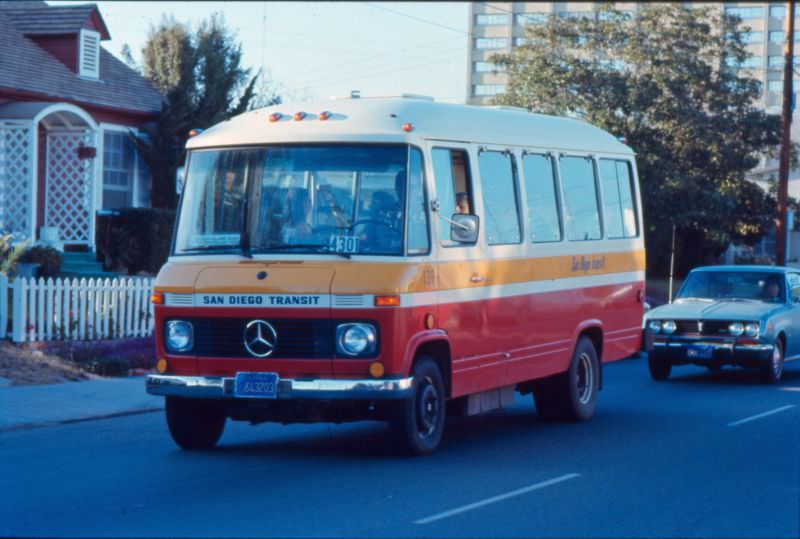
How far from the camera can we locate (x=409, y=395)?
10422mm

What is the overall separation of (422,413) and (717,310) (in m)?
9.02

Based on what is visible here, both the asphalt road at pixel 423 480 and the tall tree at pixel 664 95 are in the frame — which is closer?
the asphalt road at pixel 423 480

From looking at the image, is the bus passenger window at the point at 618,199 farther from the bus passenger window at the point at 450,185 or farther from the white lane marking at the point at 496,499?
the white lane marking at the point at 496,499

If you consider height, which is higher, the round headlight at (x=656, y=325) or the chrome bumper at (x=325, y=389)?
the chrome bumper at (x=325, y=389)

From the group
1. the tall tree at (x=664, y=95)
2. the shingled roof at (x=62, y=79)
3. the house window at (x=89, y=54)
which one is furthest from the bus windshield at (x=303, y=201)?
the tall tree at (x=664, y=95)

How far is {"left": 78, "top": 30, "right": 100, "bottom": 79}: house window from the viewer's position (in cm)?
2892

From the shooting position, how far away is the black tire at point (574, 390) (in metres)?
13.9

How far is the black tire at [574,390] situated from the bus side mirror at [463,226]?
129 inches

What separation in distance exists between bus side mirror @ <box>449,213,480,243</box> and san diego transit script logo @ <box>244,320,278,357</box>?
5.87ft

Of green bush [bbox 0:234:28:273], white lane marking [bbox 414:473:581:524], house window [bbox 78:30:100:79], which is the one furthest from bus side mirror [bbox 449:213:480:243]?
house window [bbox 78:30:100:79]

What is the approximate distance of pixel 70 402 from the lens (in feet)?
49.6

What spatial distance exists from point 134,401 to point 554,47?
1082 inches

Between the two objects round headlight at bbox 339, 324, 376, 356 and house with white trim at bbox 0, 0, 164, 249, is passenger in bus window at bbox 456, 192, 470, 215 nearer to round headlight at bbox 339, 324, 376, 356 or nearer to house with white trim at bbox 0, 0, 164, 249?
round headlight at bbox 339, 324, 376, 356

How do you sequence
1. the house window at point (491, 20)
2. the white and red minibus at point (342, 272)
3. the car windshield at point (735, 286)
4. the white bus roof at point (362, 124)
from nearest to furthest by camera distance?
the white and red minibus at point (342, 272)
the white bus roof at point (362, 124)
the car windshield at point (735, 286)
the house window at point (491, 20)
